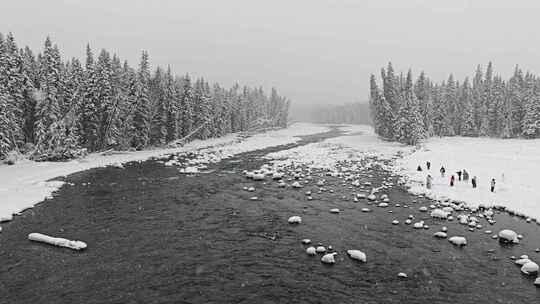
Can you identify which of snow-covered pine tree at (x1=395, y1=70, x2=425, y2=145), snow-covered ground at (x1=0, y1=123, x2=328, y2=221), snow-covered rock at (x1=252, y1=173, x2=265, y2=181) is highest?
snow-covered pine tree at (x1=395, y1=70, x2=425, y2=145)

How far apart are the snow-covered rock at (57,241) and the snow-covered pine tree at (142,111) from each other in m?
44.7

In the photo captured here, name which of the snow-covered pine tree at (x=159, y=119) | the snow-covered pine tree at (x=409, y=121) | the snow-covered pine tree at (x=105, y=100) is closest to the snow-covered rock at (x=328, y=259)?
the snow-covered pine tree at (x=105, y=100)

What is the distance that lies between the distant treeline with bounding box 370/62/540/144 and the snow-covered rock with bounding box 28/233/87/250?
71579 mm

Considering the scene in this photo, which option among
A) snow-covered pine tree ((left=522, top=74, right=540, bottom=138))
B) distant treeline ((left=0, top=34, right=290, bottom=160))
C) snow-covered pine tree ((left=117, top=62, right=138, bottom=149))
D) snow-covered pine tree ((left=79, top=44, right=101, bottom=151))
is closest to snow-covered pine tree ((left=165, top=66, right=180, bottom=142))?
distant treeline ((left=0, top=34, right=290, bottom=160))

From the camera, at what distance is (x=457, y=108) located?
97812mm

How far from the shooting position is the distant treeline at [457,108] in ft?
257

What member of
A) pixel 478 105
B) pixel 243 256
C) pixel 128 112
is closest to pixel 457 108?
pixel 478 105

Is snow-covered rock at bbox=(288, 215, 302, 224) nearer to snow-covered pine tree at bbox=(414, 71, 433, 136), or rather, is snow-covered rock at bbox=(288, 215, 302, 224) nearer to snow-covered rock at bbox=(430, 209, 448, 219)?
snow-covered rock at bbox=(430, 209, 448, 219)

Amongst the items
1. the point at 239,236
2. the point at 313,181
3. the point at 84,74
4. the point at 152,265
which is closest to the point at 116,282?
the point at 152,265

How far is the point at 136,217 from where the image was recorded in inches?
997

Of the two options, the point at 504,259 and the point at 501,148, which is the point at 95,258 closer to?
the point at 504,259

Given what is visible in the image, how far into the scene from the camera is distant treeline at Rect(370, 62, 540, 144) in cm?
7825

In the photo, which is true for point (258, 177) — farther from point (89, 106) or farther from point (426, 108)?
point (426, 108)

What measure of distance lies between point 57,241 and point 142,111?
152 ft
